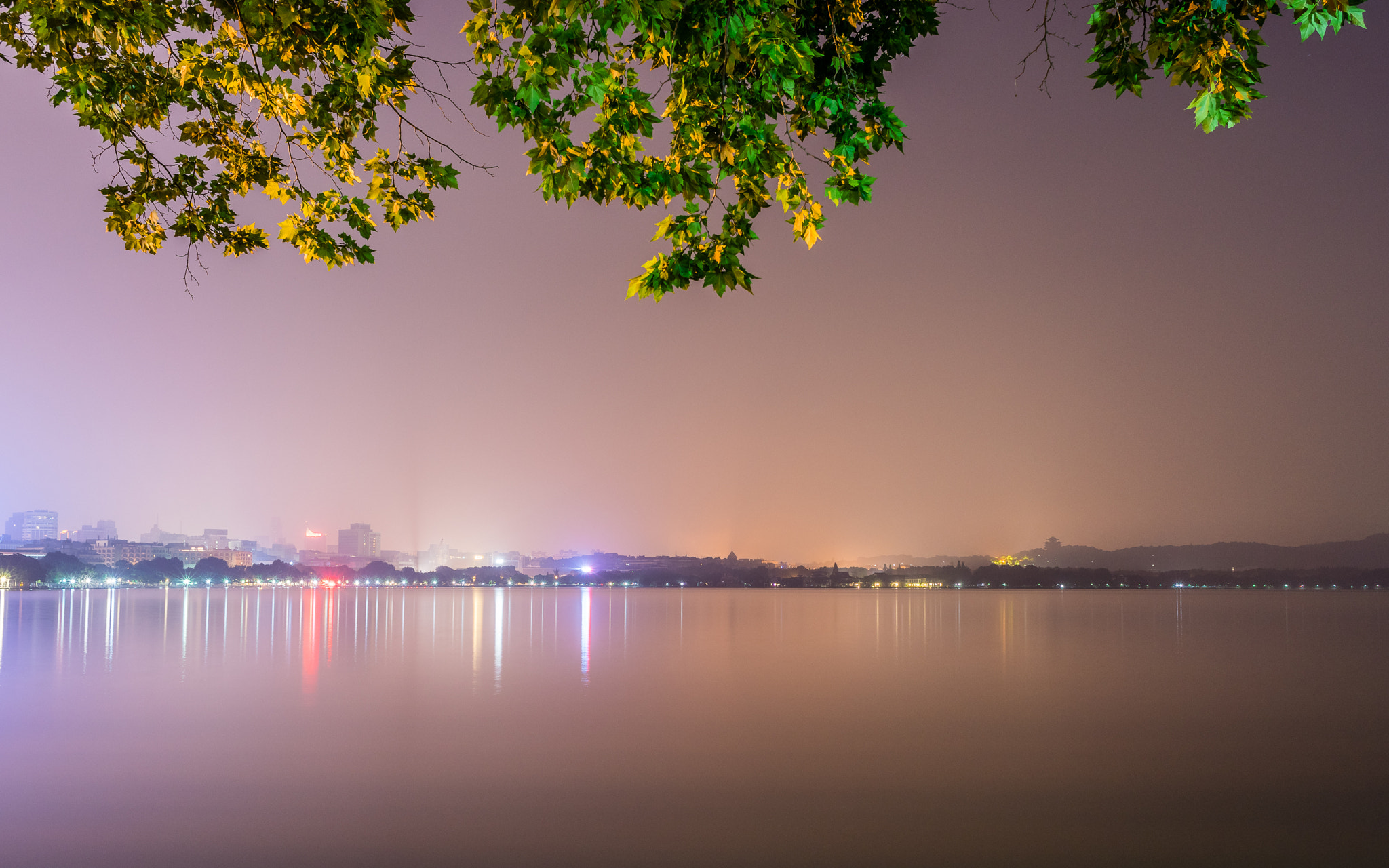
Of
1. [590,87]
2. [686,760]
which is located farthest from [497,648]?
[590,87]

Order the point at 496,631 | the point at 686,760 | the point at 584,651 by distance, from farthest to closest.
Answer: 1. the point at 496,631
2. the point at 584,651
3. the point at 686,760

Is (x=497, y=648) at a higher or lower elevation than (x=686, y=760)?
lower

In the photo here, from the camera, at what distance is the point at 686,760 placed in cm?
1479

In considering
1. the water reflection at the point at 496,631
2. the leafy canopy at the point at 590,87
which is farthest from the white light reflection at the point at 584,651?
the leafy canopy at the point at 590,87

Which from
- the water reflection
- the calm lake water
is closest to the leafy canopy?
the calm lake water

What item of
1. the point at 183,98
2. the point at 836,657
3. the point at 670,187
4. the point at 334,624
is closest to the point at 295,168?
the point at 183,98

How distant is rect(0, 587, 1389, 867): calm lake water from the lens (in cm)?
998

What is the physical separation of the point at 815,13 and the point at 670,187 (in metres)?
1.72

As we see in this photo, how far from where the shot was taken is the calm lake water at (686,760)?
9977 mm

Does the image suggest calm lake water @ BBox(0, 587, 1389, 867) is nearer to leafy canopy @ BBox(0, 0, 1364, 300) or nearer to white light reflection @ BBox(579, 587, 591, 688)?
white light reflection @ BBox(579, 587, 591, 688)

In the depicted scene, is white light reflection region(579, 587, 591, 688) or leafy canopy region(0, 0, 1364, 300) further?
white light reflection region(579, 587, 591, 688)

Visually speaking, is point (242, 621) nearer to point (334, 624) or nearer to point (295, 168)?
point (334, 624)

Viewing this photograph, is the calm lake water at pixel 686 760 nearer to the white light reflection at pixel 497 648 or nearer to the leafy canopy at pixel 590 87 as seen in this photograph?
the white light reflection at pixel 497 648

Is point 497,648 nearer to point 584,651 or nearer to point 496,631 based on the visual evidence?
point 584,651
